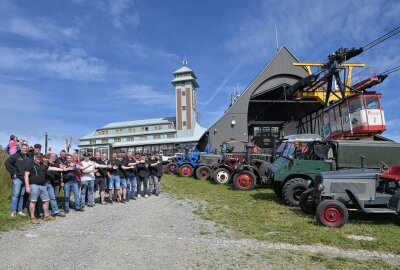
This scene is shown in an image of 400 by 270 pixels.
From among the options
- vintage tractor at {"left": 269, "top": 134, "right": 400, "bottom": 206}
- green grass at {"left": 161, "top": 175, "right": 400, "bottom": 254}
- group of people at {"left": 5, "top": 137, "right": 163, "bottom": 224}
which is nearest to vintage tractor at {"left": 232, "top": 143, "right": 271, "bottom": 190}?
green grass at {"left": 161, "top": 175, "right": 400, "bottom": 254}

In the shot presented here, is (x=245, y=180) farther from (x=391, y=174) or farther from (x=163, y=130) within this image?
(x=163, y=130)

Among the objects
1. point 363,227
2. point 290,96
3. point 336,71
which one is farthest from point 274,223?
point 290,96

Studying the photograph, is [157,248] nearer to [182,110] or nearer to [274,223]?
[274,223]

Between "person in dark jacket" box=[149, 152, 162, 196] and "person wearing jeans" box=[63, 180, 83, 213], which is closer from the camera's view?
"person wearing jeans" box=[63, 180, 83, 213]

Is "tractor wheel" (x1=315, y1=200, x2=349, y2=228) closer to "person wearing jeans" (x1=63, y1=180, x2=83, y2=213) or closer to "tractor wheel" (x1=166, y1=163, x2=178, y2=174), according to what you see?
"person wearing jeans" (x1=63, y1=180, x2=83, y2=213)

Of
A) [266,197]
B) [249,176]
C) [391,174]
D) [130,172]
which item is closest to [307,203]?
[391,174]

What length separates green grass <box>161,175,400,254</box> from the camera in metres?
6.30

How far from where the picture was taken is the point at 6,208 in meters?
9.00

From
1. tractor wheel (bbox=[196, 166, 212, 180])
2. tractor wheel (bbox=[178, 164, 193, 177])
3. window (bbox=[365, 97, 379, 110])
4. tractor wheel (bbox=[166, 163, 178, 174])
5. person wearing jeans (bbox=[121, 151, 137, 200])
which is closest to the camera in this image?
person wearing jeans (bbox=[121, 151, 137, 200])

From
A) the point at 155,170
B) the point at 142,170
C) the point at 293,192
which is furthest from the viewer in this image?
the point at 155,170

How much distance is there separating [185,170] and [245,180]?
7239mm

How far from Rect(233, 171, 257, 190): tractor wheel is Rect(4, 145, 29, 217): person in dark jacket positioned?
7.71m

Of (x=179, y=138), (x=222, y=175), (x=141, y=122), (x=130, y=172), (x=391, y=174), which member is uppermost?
(x=141, y=122)

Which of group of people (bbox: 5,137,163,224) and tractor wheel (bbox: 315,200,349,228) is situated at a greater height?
group of people (bbox: 5,137,163,224)
